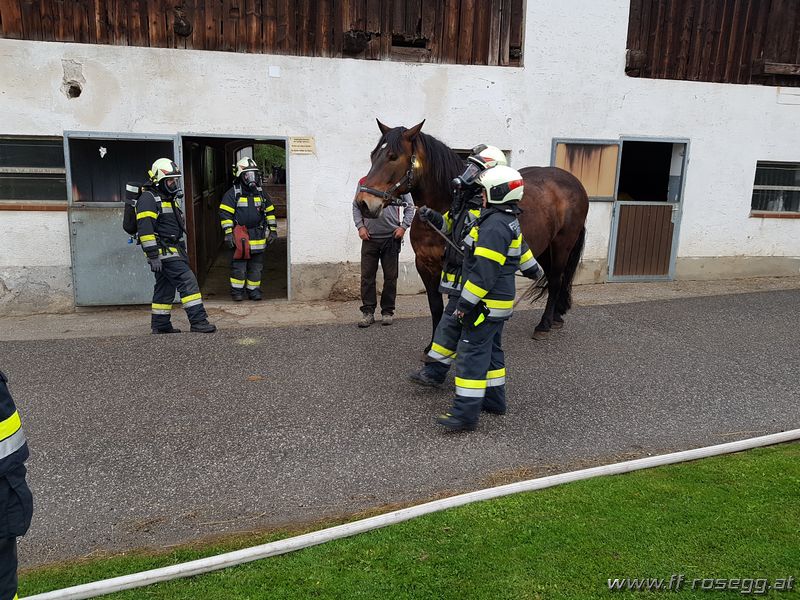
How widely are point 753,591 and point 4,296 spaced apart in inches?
332

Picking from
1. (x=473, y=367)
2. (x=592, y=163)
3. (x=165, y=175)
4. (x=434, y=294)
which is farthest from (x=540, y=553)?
(x=592, y=163)

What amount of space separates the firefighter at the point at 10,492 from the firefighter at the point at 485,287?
2734 millimetres

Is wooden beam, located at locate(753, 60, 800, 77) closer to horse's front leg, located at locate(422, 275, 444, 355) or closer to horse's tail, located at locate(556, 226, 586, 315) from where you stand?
horse's tail, located at locate(556, 226, 586, 315)

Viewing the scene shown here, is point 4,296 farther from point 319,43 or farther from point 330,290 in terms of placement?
point 319,43

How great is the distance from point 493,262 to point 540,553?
6.32 feet

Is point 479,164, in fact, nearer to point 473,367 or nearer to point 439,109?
point 473,367

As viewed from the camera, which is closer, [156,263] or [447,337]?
[447,337]

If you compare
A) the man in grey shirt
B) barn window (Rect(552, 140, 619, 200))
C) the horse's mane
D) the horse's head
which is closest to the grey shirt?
the man in grey shirt

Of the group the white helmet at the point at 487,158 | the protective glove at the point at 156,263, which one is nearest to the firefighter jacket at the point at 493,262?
the white helmet at the point at 487,158

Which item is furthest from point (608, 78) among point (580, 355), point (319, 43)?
point (580, 355)

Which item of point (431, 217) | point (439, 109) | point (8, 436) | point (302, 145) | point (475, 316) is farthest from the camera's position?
point (439, 109)

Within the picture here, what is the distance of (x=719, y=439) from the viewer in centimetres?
452

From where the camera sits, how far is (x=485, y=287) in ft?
14.0

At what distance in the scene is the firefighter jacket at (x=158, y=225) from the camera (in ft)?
22.4
